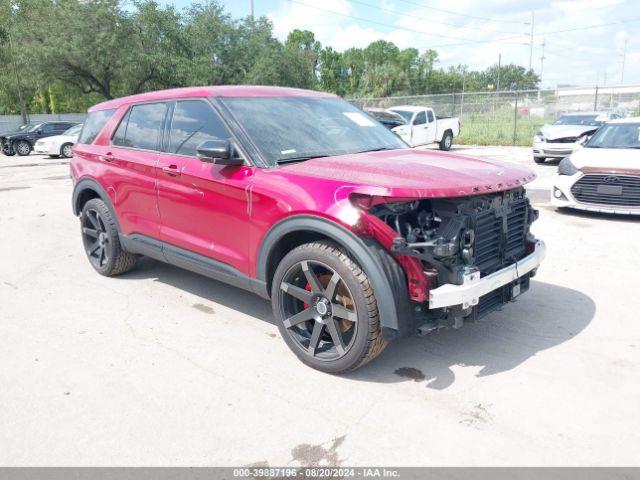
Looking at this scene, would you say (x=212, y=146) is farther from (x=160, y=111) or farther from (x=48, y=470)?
(x=48, y=470)

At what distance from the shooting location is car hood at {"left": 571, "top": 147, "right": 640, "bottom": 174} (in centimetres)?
772

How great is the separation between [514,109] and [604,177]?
18.0 meters

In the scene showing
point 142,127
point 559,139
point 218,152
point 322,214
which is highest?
point 142,127

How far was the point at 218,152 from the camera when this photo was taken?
3793mm

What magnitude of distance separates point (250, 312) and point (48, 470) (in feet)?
7.31

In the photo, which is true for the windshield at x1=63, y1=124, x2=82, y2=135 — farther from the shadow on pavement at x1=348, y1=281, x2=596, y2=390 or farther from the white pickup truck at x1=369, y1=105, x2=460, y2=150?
the shadow on pavement at x1=348, y1=281, x2=596, y2=390

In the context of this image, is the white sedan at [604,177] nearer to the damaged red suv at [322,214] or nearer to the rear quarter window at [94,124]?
the damaged red suv at [322,214]

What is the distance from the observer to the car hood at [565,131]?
14895mm

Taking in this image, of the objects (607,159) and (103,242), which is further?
(607,159)

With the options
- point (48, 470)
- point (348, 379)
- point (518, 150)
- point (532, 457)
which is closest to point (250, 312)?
point (348, 379)

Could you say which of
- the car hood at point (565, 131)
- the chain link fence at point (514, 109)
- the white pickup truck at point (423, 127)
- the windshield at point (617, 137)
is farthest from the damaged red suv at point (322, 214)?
the chain link fence at point (514, 109)

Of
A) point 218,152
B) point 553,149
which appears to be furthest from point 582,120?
point 218,152

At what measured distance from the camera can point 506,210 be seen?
3.71 meters

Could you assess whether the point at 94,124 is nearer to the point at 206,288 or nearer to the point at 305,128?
the point at 206,288
